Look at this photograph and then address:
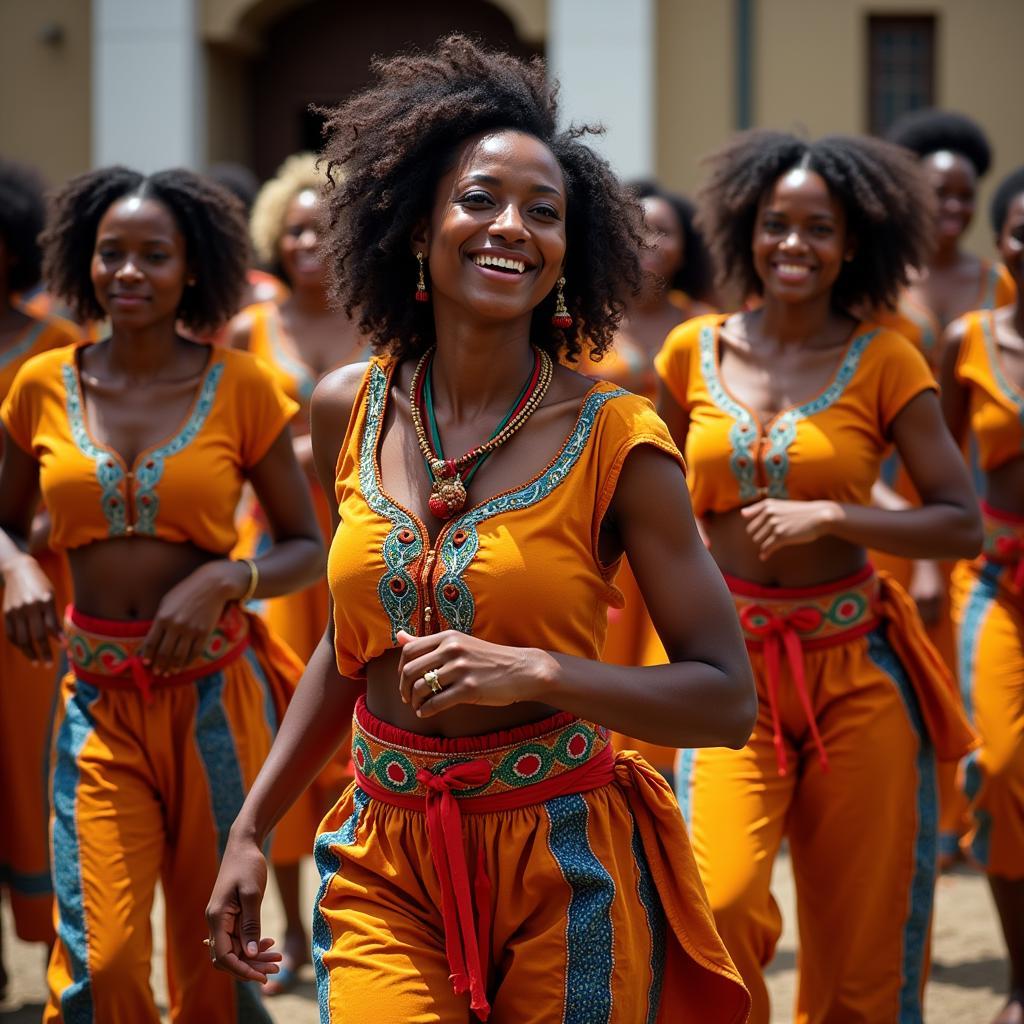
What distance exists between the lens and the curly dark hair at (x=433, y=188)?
3496 millimetres

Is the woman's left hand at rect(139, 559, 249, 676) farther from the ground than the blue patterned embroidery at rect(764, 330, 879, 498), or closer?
closer

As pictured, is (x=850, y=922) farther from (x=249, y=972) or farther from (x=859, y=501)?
(x=249, y=972)

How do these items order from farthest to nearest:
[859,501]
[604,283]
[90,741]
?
[859,501]
[90,741]
[604,283]

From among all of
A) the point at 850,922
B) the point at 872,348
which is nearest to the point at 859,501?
the point at 872,348

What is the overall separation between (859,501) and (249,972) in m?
2.22

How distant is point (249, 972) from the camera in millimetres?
3232

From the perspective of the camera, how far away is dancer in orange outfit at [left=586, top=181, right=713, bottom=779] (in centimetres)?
692

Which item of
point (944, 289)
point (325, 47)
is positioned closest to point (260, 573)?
point (944, 289)

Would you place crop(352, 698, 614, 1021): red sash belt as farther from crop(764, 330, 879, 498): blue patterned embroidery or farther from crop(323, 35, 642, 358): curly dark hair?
crop(764, 330, 879, 498): blue patterned embroidery

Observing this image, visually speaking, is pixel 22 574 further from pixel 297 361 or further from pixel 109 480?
pixel 297 361

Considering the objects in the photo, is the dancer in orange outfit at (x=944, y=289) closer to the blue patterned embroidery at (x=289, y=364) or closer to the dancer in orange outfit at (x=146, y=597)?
the blue patterned embroidery at (x=289, y=364)

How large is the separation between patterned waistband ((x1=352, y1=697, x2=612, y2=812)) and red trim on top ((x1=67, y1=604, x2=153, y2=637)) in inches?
55.7

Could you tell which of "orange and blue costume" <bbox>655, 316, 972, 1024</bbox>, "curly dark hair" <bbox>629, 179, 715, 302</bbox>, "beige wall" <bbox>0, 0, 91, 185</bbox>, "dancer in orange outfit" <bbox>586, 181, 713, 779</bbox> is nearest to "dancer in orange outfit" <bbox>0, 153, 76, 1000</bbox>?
"dancer in orange outfit" <bbox>586, 181, 713, 779</bbox>

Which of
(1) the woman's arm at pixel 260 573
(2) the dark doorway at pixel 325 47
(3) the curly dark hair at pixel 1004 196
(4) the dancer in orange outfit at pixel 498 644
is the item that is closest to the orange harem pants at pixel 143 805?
(1) the woman's arm at pixel 260 573
